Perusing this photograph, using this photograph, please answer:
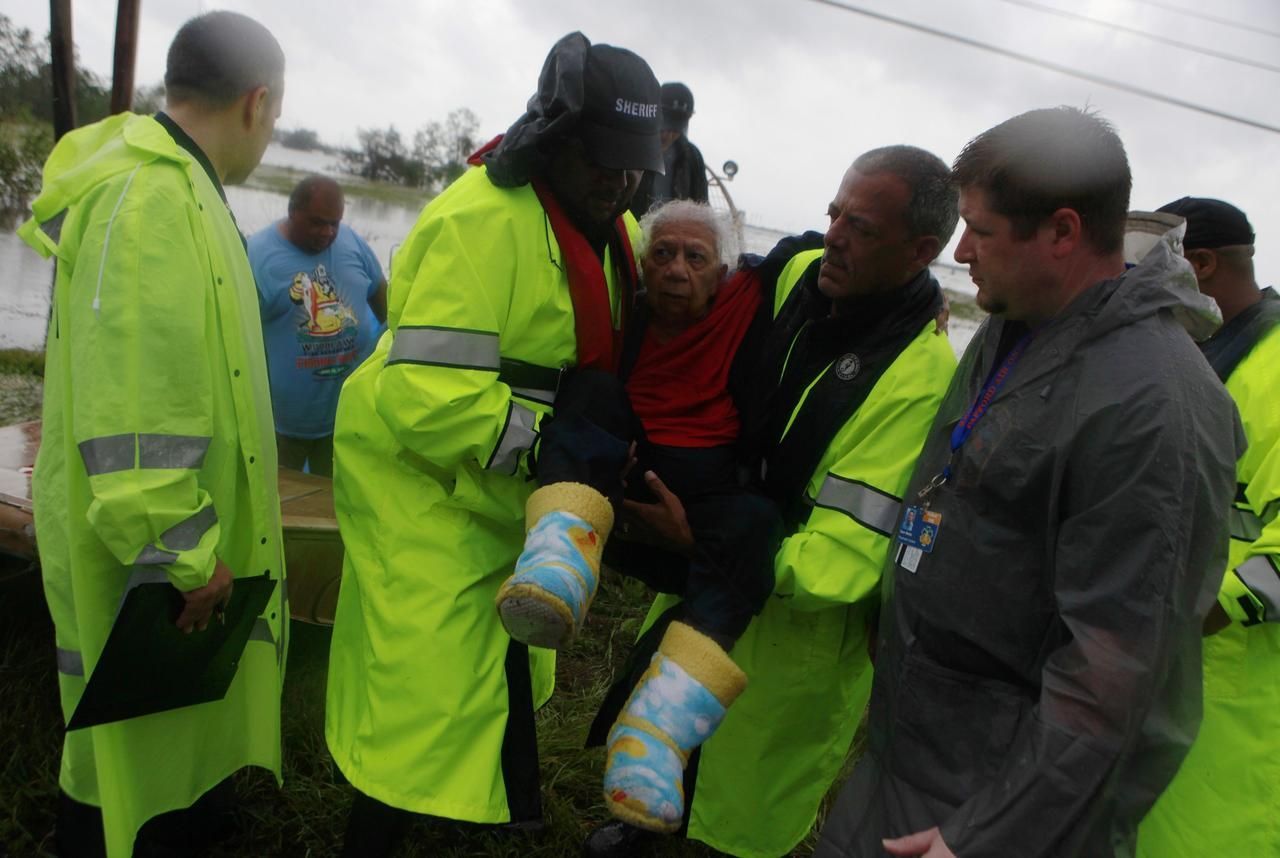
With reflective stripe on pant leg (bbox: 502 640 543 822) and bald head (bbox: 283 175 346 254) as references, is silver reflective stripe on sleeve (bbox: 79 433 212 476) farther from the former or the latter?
bald head (bbox: 283 175 346 254)

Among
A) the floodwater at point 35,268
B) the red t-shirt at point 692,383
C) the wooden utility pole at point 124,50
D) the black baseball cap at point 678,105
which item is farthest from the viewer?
the floodwater at point 35,268

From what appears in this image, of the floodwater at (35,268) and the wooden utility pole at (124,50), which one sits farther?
the floodwater at (35,268)

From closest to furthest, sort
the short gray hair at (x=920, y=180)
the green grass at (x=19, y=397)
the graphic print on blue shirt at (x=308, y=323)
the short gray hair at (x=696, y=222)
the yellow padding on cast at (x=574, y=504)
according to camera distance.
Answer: the yellow padding on cast at (x=574, y=504)
the short gray hair at (x=920, y=180)
the short gray hair at (x=696, y=222)
the graphic print on blue shirt at (x=308, y=323)
the green grass at (x=19, y=397)

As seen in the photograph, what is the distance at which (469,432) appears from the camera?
1952 millimetres

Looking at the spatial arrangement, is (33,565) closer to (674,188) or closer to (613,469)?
(613,469)

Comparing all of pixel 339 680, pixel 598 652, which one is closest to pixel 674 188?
pixel 598 652

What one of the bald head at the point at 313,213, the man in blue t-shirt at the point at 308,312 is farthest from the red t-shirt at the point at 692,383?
the bald head at the point at 313,213

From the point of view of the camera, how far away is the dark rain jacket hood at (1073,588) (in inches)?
51.8

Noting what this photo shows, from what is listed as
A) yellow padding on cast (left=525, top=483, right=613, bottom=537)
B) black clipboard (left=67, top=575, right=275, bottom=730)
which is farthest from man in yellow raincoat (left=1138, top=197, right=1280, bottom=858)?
black clipboard (left=67, top=575, right=275, bottom=730)

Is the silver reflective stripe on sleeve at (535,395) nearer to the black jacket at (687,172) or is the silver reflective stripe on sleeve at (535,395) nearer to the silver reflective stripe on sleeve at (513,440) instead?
the silver reflective stripe on sleeve at (513,440)

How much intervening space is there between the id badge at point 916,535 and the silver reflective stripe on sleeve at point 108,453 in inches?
64.7

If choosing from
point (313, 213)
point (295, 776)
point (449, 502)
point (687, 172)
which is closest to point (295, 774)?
point (295, 776)

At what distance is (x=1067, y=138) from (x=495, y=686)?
5.42 feet

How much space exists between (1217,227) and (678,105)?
10.9 feet
